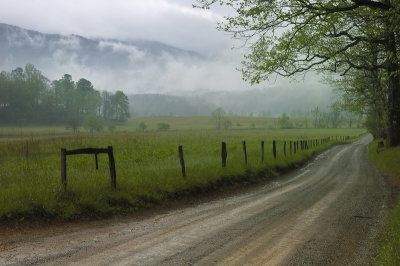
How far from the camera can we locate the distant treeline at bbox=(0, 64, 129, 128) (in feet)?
388

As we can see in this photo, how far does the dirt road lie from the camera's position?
630 centimetres

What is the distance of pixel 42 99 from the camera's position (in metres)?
133

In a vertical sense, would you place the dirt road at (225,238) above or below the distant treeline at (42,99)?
below

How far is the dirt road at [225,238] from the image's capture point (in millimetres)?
6297

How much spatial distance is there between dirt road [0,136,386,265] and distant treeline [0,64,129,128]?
97.7 metres

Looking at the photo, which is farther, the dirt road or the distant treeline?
the distant treeline

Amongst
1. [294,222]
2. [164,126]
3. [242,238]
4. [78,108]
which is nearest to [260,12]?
[294,222]

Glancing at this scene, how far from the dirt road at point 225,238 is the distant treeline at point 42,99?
9770cm

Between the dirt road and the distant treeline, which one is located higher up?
the distant treeline

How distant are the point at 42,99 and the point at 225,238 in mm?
142043

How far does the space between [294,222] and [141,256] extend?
178 inches

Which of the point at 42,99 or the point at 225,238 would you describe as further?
the point at 42,99

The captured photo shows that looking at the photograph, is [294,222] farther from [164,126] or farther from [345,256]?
[164,126]

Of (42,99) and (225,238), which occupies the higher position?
(42,99)
